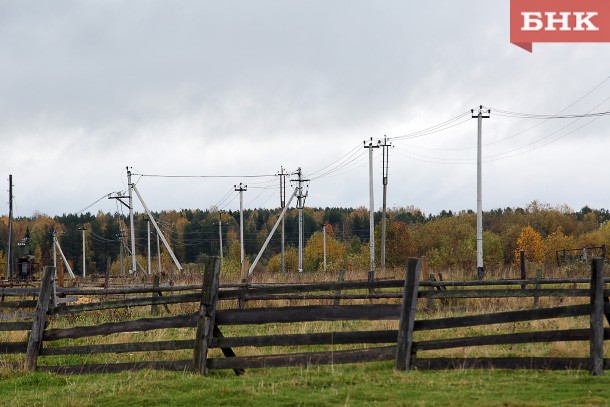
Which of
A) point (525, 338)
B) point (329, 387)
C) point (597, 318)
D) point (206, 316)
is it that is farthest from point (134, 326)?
point (597, 318)

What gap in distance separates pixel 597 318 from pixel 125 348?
6823 mm

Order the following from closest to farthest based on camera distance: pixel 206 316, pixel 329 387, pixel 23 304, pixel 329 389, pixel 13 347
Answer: pixel 329 389 → pixel 329 387 → pixel 206 316 → pixel 13 347 → pixel 23 304

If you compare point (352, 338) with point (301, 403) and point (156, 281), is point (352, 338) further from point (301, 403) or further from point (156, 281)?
point (156, 281)

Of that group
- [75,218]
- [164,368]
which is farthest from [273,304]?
[75,218]

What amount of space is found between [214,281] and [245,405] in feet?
9.29

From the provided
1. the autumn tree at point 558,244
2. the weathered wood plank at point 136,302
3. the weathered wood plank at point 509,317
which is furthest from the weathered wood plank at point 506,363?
the autumn tree at point 558,244

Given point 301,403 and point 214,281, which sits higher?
point 214,281

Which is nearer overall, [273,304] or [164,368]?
[164,368]

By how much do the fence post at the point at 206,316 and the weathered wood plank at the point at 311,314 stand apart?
0.21 meters

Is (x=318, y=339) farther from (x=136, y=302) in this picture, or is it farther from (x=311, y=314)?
(x=136, y=302)

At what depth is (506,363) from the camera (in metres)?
10.9

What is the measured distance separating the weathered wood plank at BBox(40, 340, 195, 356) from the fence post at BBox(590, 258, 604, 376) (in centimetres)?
540

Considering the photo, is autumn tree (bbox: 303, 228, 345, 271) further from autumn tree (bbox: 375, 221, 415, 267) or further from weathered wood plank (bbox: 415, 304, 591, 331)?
weathered wood plank (bbox: 415, 304, 591, 331)

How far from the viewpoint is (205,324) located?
11.8 meters
